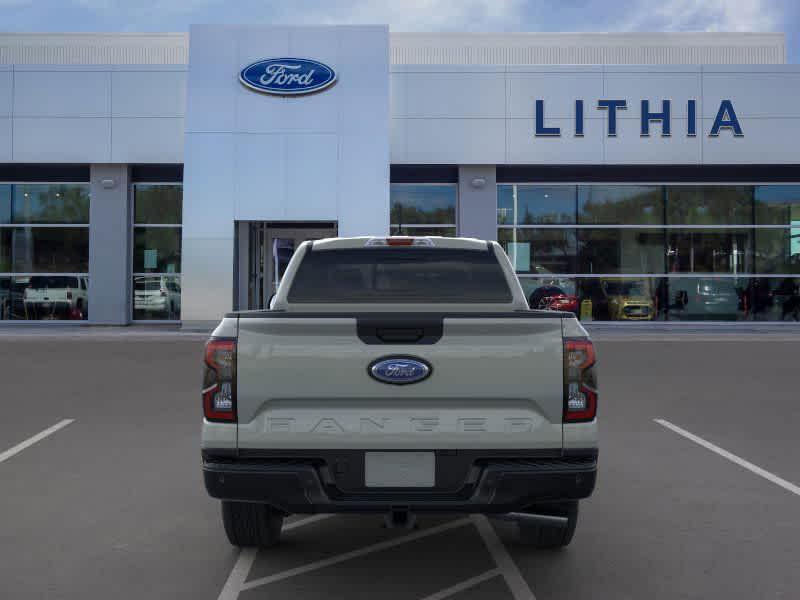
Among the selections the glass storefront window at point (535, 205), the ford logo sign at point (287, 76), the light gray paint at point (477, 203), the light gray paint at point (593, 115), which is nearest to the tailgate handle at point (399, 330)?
the ford logo sign at point (287, 76)

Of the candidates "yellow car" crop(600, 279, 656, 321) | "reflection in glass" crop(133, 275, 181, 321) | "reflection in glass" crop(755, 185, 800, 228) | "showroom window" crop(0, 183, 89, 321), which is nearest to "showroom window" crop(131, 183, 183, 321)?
"reflection in glass" crop(133, 275, 181, 321)

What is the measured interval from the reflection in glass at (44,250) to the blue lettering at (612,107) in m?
15.5

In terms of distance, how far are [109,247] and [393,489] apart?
77.9 feet

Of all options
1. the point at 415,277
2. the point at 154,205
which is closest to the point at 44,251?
the point at 154,205

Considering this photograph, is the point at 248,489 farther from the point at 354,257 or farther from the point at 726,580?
the point at 726,580

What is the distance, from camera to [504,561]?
4887 millimetres

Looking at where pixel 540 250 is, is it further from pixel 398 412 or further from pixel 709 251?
pixel 398 412

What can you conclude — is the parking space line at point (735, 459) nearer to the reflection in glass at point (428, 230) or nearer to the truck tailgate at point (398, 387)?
the truck tailgate at point (398, 387)

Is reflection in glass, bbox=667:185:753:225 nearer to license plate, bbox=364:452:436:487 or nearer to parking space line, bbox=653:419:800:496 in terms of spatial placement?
parking space line, bbox=653:419:800:496

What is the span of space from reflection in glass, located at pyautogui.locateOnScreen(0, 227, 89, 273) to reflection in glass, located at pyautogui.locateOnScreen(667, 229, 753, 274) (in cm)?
1759

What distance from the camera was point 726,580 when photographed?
15.0 feet

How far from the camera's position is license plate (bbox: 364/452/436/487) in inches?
164

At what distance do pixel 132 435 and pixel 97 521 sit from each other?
3307 mm

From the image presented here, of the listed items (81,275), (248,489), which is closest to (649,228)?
(81,275)
